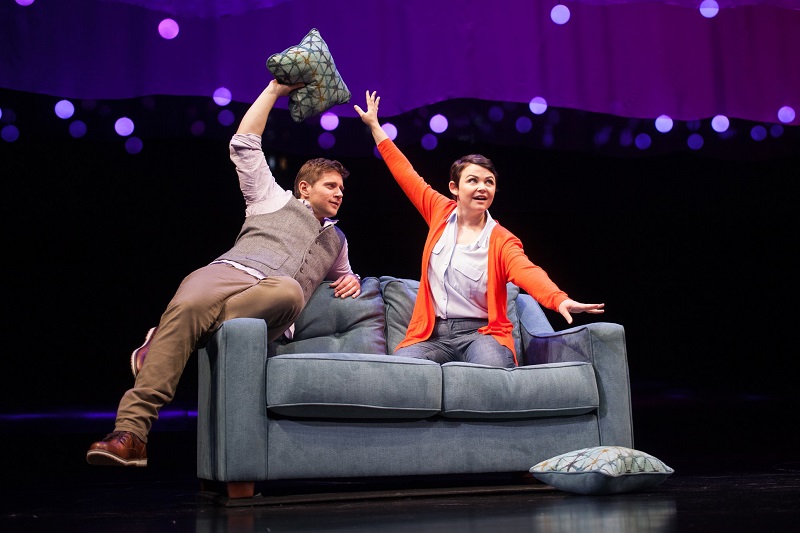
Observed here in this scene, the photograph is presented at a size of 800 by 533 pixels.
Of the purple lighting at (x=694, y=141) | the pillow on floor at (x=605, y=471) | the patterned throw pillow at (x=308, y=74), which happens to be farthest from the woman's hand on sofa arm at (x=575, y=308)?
the purple lighting at (x=694, y=141)

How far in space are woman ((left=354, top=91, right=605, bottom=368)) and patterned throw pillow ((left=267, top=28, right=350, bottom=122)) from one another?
581 millimetres

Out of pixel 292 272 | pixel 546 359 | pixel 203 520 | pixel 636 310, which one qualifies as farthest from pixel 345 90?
pixel 636 310

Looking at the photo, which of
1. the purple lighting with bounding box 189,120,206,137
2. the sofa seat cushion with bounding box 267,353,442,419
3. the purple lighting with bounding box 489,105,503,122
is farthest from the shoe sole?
the purple lighting with bounding box 489,105,503,122

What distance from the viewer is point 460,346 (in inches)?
122

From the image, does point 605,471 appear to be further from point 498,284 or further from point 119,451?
point 119,451

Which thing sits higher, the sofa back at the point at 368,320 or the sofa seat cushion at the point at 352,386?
the sofa back at the point at 368,320

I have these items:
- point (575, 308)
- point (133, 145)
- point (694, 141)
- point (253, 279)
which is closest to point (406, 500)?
point (575, 308)

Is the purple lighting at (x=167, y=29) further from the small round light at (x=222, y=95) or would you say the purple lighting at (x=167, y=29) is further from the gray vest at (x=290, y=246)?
the gray vest at (x=290, y=246)

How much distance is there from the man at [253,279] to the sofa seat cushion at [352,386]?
0.31 meters

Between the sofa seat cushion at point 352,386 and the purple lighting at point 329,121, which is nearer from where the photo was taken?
the sofa seat cushion at point 352,386

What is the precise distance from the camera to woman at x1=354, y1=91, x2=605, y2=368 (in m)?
3.05

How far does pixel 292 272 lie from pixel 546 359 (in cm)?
98

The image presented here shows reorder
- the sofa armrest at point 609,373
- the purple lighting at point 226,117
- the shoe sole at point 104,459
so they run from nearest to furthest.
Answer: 1. the shoe sole at point 104,459
2. the sofa armrest at point 609,373
3. the purple lighting at point 226,117

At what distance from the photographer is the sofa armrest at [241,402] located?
240 cm
